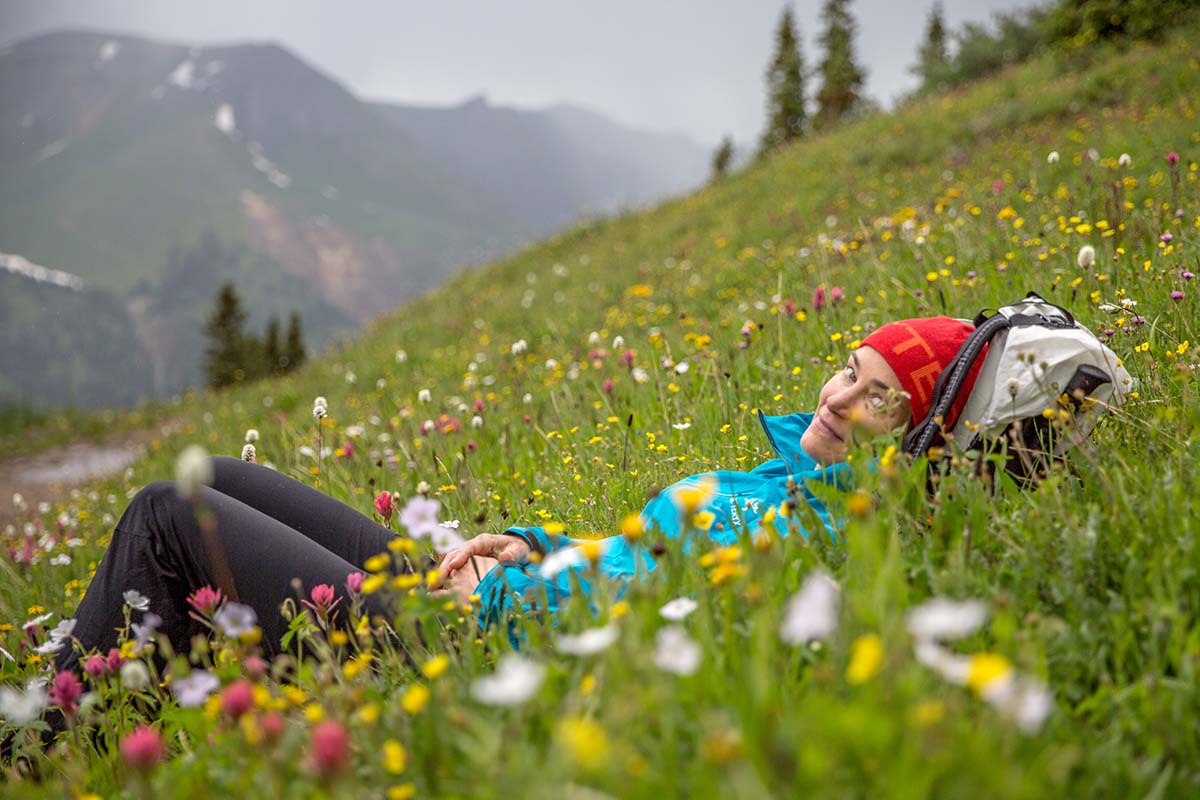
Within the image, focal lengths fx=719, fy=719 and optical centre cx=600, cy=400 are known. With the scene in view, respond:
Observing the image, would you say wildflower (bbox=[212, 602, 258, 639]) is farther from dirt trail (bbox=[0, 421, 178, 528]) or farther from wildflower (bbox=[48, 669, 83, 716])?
dirt trail (bbox=[0, 421, 178, 528])

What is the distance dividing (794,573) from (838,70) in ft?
112

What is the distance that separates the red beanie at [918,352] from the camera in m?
2.54

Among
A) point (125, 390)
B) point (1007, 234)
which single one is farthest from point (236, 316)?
point (125, 390)

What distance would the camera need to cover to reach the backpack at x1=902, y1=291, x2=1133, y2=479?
224cm

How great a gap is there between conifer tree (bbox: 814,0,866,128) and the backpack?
103 feet

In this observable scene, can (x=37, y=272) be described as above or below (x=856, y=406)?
above

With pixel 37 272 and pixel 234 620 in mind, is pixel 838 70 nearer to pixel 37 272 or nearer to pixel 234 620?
pixel 234 620

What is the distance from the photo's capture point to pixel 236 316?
116 ft

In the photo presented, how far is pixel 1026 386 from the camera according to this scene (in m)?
2.29

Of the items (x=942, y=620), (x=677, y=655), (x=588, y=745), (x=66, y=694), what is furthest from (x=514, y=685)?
(x=66, y=694)

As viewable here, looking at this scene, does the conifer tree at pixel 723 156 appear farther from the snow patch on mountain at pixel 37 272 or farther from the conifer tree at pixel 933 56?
the snow patch on mountain at pixel 37 272

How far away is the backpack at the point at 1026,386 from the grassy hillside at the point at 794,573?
0.12 metres

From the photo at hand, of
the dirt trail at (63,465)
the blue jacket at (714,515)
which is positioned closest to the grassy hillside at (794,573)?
the blue jacket at (714,515)

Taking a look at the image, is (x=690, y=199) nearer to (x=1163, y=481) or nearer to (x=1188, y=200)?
(x=1188, y=200)
